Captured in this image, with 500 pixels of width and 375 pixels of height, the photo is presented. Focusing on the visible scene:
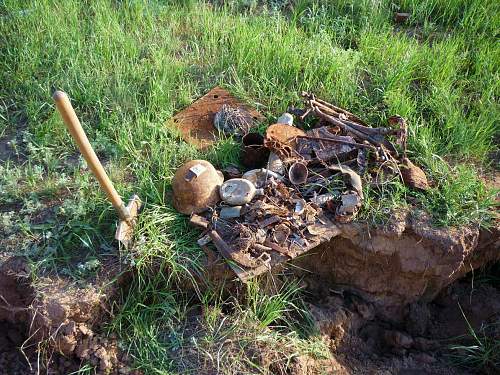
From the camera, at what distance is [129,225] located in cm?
301

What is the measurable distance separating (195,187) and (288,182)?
1.95ft

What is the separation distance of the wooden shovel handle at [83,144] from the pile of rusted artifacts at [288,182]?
0.37 meters

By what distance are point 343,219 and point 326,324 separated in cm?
64

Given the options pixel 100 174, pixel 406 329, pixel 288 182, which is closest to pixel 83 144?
pixel 100 174

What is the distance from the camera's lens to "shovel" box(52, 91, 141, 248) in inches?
91.0

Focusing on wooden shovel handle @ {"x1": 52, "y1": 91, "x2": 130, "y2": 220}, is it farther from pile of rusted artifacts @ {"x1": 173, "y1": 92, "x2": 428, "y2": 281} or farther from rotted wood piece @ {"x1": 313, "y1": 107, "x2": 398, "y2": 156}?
rotted wood piece @ {"x1": 313, "y1": 107, "x2": 398, "y2": 156}

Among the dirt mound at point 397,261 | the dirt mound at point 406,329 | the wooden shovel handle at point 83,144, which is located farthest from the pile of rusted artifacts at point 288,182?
the dirt mound at point 406,329

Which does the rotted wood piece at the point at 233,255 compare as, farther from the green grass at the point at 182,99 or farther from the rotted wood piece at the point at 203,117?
the rotted wood piece at the point at 203,117

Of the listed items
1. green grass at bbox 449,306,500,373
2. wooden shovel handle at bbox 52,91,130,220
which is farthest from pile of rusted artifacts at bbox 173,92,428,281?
green grass at bbox 449,306,500,373

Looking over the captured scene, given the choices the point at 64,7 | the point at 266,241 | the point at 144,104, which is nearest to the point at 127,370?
the point at 266,241

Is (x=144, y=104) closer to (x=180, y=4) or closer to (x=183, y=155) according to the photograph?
(x=183, y=155)

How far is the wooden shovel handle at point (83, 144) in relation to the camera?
229 cm

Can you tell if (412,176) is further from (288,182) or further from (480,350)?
(480,350)

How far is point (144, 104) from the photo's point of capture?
3775 mm
